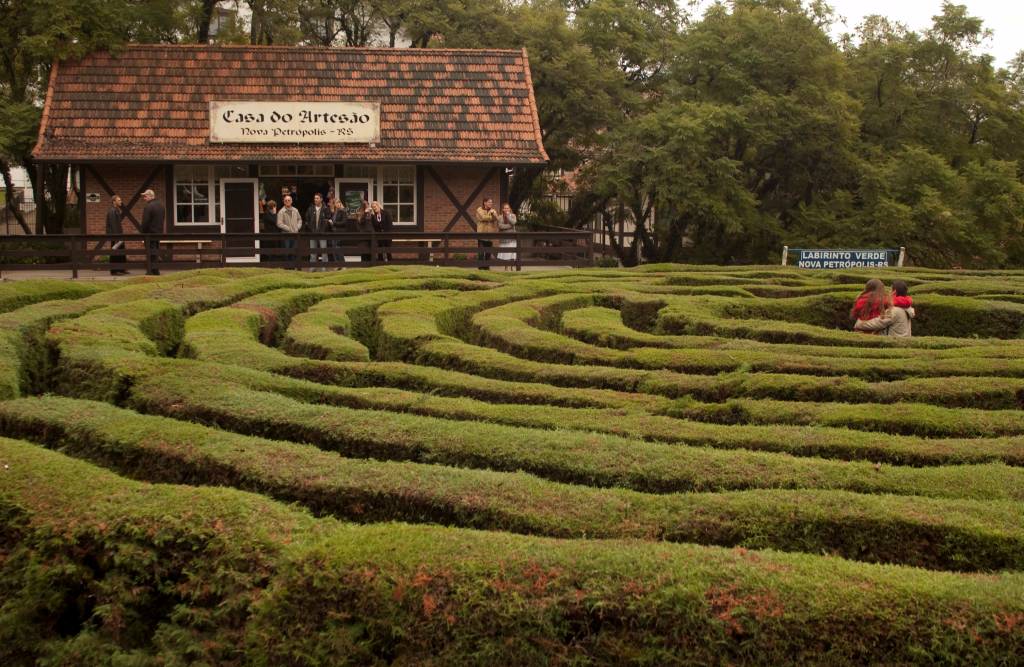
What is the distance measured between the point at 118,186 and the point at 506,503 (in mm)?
23449

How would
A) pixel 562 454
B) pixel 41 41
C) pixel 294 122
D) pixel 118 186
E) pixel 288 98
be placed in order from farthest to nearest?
pixel 288 98
pixel 294 122
pixel 118 186
pixel 41 41
pixel 562 454

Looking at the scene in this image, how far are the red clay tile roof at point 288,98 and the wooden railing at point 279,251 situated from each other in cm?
230

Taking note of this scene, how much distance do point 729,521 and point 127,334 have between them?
281 inches

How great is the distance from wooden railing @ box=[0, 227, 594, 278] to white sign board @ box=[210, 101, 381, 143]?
268cm

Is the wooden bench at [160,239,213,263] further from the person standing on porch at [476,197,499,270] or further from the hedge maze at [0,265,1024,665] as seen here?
the hedge maze at [0,265,1024,665]

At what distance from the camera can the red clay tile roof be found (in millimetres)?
26891

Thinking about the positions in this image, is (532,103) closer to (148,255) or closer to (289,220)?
(289,220)

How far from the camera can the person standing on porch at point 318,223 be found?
24188mm

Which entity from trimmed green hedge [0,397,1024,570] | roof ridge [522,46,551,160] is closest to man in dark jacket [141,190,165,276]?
roof ridge [522,46,551,160]

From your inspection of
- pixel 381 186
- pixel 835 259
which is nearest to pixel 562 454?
pixel 835 259

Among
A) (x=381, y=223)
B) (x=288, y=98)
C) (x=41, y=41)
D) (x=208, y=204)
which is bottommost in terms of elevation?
(x=381, y=223)

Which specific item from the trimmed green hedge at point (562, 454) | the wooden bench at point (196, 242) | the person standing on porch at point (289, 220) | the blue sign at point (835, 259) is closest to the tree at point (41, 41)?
the wooden bench at point (196, 242)

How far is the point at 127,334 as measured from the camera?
11133mm

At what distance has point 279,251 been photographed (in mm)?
23156
